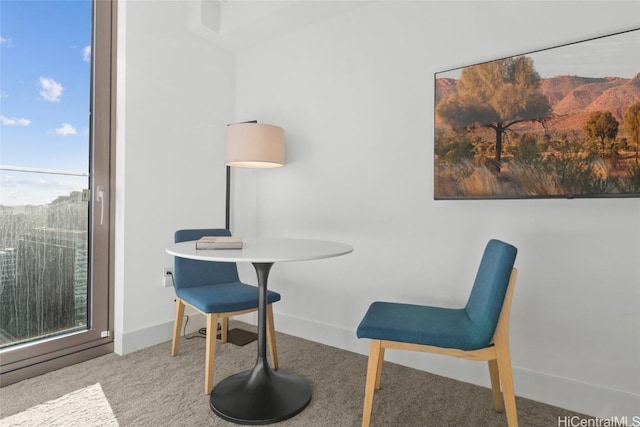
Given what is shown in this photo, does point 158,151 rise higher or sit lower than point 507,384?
higher

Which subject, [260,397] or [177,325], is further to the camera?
[177,325]

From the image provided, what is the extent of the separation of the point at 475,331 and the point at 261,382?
1.09 meters

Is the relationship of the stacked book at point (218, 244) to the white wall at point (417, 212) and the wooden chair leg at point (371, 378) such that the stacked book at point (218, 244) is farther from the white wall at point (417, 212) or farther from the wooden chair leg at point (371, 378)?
the white wall at point (417, 212)

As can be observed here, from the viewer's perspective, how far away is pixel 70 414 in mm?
1678

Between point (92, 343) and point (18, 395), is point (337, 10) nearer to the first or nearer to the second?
point (92, 343)

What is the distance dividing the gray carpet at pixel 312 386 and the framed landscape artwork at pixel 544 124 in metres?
1.08

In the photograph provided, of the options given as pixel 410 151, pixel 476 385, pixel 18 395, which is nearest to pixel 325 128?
pixel 410 151

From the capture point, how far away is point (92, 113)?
231 centimetres

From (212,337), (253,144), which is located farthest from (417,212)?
(212,337)

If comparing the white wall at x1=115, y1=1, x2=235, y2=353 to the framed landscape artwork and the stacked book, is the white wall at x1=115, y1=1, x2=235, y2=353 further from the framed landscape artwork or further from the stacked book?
the framed landscape artwork

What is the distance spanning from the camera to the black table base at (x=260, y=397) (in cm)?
164

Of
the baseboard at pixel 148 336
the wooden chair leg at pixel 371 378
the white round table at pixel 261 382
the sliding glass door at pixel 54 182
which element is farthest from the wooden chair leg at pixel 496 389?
the sliding glass door at pixel 54 182

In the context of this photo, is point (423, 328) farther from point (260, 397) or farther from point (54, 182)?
point (54, 182)

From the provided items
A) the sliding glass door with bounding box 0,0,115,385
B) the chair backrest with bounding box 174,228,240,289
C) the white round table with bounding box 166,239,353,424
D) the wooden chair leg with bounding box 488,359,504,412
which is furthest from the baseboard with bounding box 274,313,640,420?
the sliding glass door with bounding box 0,0,115,385
